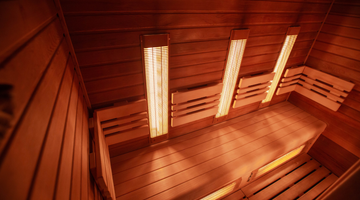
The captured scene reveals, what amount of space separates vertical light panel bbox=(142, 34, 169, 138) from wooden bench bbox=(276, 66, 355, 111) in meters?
2.54

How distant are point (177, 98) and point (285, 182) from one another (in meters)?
2.69

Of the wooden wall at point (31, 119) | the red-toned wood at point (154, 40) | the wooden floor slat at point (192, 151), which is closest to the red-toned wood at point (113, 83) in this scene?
the red-toned wood at point (154, 40)

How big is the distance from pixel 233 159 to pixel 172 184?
99cm

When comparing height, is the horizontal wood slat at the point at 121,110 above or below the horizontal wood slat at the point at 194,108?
above

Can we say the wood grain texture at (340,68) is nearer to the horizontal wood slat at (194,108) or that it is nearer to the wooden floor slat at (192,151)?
the wooden floor slat at (192,151)

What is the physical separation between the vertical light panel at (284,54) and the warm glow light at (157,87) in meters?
2.19

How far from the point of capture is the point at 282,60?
3129mm

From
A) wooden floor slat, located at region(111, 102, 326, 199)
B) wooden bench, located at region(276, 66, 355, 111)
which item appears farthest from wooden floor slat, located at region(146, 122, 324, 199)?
wooden bench, located at region(276, 66, 355, 111)

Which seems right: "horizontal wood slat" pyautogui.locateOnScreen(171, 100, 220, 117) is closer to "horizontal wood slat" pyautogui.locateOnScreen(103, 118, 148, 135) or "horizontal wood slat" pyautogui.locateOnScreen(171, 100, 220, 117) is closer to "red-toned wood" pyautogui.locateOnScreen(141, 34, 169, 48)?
"horizontal wood slat" pyautogui.locateOnScreen(103, 118, 148, 135)

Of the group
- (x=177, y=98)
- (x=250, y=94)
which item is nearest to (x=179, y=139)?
(x=177, y=98)

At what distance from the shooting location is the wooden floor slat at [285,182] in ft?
9.61

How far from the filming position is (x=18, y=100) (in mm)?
455

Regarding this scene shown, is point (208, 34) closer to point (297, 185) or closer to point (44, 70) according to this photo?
point (44, 70)

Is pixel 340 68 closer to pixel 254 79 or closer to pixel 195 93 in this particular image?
pixel 254 79
